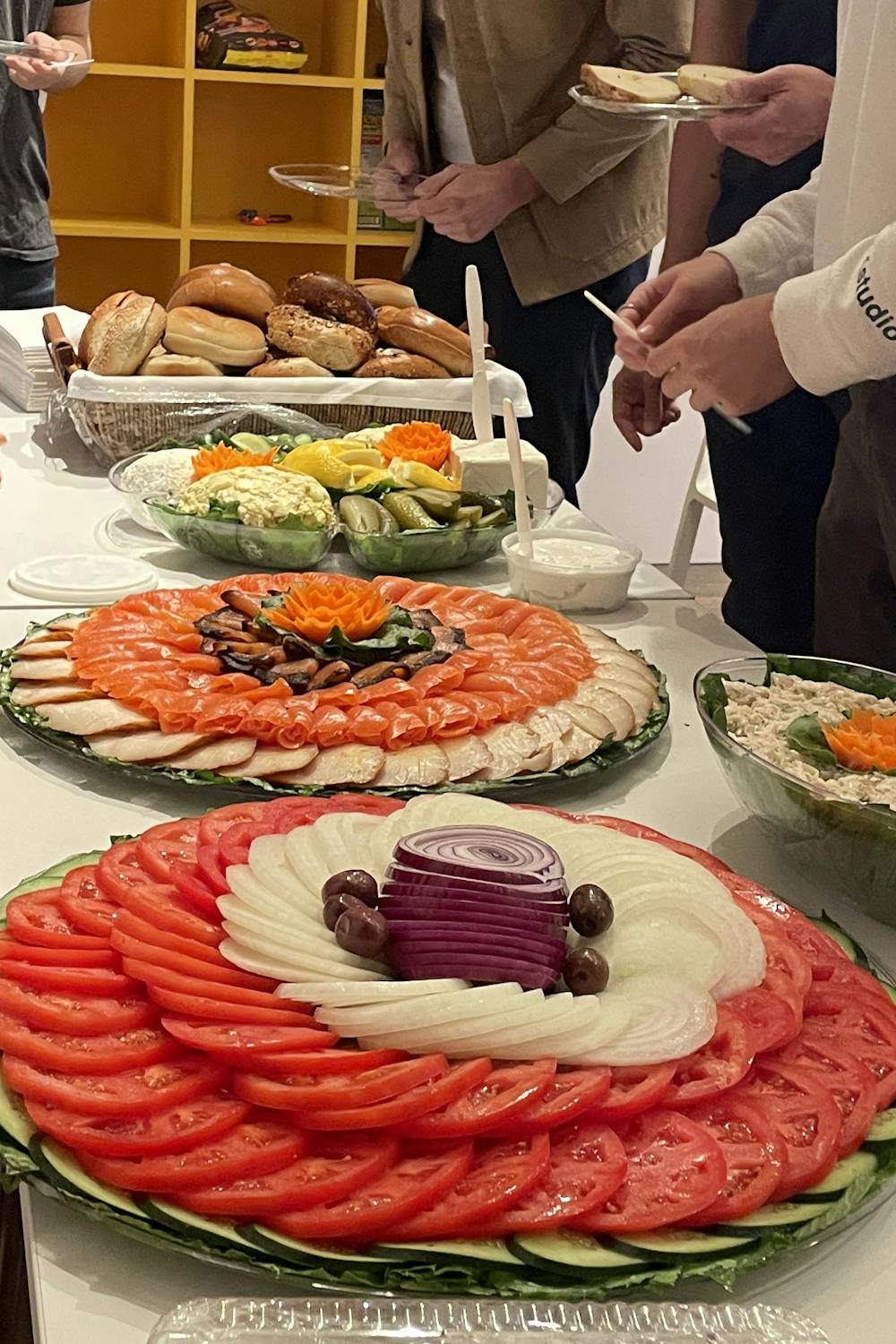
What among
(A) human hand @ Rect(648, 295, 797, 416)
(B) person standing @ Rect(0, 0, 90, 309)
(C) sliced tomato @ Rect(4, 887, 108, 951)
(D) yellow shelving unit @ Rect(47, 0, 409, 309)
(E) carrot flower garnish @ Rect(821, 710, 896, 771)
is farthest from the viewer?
(D) yellow shelving unit @ Rect(47, 0, 409, 309)

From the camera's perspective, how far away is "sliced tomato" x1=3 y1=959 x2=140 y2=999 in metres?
0.90

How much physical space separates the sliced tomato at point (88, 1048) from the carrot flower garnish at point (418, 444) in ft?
4.51

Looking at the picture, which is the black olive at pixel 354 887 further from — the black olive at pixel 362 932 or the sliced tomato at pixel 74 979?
the sliced tomato at pixel 74 979

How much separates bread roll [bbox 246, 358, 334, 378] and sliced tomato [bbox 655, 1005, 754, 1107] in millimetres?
1606

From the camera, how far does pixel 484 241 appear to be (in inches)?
132

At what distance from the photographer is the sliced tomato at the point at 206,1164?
767mm

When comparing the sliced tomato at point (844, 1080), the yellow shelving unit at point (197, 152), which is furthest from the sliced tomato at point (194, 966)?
the yellow shelving unit at point (197, 152)

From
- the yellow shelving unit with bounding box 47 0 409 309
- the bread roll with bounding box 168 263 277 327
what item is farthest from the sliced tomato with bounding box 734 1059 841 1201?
the yellow shelving unit with bounding box 47 0 409 309

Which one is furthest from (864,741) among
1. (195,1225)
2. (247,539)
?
(247,539)

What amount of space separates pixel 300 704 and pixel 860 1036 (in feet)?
2.01

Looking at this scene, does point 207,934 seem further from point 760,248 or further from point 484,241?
point 484,241

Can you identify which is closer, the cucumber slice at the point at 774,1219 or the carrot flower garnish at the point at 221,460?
the cucumber slice at the point at 774,1219

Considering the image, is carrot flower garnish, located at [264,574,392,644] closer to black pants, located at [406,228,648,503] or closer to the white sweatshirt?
the white sweatshirt

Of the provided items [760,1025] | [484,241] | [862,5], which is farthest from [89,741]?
[484,241]
